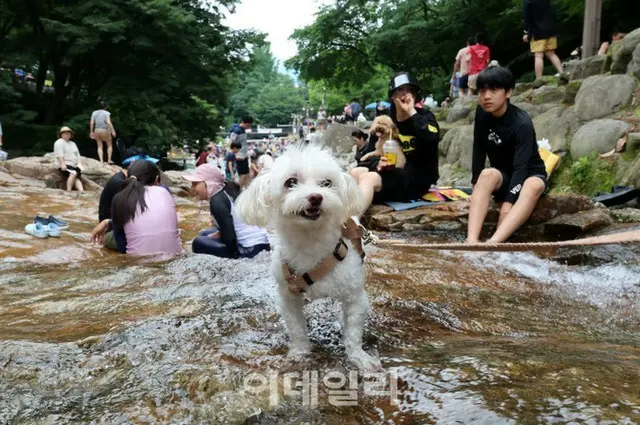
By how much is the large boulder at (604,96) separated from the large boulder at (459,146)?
2.82 meters

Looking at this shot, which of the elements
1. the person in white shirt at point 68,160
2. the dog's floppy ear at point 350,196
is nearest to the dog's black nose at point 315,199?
the dog's floppy ear at point 350,196

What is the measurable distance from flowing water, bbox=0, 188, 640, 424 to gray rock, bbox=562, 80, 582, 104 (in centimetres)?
738

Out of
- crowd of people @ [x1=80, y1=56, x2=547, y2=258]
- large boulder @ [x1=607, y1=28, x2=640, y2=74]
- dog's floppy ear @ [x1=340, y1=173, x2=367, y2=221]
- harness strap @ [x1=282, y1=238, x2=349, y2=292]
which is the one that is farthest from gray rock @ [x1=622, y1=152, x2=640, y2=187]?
harness strap @ [x1=282, y1=238, x2=349, y2=292]

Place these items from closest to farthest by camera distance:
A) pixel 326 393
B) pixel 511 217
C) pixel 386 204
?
pixel 326 393
pixel 511 217
pixel 386 204

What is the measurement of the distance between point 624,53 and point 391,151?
670 cm

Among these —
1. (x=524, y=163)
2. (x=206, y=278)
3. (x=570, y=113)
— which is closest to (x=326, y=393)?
(x=206, y=278)

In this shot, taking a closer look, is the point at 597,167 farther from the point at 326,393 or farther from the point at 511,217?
the point at 326,393

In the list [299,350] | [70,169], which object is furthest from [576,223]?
[70,169]

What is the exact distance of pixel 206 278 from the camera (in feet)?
15.1

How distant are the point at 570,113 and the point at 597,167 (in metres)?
2.58

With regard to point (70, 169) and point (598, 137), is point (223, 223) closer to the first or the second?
point (598, 137)

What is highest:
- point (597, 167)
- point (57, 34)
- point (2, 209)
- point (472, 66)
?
point (57, 34)

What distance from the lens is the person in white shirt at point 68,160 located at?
14.8m

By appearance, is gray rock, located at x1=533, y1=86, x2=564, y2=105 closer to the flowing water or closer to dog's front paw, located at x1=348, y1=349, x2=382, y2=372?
the flowing water
